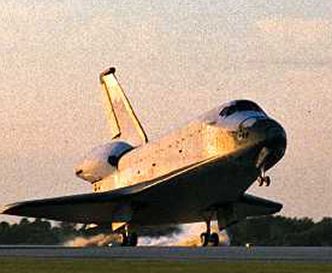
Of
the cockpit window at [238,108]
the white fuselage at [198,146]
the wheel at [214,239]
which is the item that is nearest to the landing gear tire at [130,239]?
the white fuselage at [198,146]

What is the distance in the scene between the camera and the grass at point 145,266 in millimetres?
28219

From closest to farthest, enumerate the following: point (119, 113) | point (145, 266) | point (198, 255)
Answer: point (145, 266) → point (198, 255) → point (119, 113)

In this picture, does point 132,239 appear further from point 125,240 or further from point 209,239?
point 209,239

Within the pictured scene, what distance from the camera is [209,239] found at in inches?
2202

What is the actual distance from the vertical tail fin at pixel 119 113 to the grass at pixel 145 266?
123ft

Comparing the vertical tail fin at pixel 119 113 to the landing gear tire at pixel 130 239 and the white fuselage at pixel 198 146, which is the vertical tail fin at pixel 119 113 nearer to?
the white fuselage at pixel 198 146

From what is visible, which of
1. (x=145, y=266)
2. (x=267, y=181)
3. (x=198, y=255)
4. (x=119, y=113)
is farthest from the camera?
(x=119, y=113)

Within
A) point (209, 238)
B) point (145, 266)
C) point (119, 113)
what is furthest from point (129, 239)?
point (145, 266)

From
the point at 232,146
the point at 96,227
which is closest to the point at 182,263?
the point at 232,146

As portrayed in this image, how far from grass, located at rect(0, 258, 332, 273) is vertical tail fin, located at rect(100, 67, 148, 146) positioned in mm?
37620

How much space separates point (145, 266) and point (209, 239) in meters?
26.2

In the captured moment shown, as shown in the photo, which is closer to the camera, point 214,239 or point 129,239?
point 214,239

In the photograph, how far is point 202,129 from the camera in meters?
55.2

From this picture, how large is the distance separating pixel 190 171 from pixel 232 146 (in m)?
3.39
